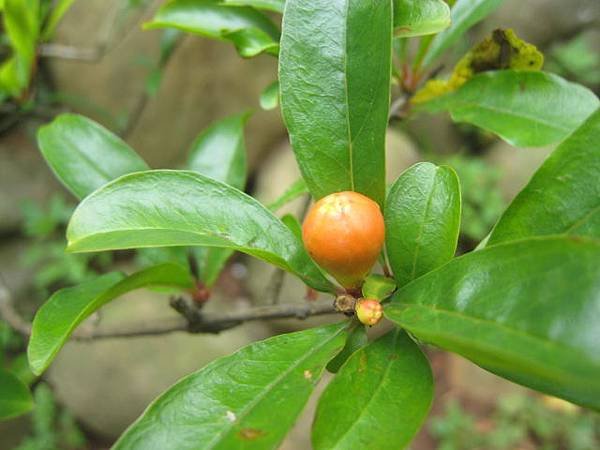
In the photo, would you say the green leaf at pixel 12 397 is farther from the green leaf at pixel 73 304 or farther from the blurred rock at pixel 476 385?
the blurred rock at pixel 476 385

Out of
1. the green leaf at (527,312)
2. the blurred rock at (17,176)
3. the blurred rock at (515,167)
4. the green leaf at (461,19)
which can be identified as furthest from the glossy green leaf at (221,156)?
the blurred rock at (515,167)

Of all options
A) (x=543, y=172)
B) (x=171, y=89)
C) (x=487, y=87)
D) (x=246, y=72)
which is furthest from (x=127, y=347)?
(x=543, y=172)

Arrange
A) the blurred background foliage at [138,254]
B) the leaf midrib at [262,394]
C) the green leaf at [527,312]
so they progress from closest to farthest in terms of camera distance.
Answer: the green leaf at [527,312]
the leaf midrib at [262,394]
the blurred background foliage at [138,254]

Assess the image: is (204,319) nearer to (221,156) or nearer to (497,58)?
(221,156)

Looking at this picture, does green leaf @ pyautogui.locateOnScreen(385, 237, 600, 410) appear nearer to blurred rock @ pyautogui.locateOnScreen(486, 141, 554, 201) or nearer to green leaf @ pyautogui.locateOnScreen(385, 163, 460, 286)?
green leaf @ pyautogui.locateOnScreen(385, 163, 460, 286)

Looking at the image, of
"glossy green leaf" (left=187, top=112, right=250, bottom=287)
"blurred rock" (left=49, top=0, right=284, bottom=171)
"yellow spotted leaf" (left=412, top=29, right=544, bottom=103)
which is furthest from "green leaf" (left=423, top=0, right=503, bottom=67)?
"blurred rock" (left=49, top=0, right=284, bottom=171)
